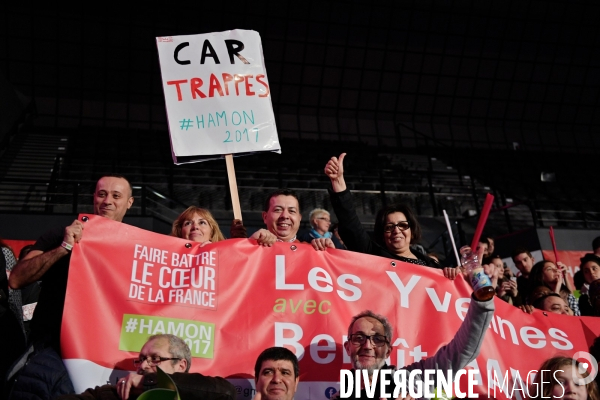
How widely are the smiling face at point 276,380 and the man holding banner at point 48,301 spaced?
847mm

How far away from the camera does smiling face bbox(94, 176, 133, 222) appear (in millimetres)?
3580

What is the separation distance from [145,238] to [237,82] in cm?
136

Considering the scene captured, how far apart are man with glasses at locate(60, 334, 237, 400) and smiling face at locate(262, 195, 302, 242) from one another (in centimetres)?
100

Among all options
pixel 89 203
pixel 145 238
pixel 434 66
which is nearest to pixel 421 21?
pixel 434 66

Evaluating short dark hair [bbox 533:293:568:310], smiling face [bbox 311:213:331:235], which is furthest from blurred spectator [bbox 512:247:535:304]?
smiling face [bbox 311:213:331:235]

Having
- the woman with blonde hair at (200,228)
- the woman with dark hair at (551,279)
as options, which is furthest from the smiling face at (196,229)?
the woman with dark hair at (551,279)

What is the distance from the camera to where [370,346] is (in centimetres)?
315

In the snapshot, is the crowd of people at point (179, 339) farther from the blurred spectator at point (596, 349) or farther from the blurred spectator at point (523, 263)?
the blurred spectator at point (523, 263)

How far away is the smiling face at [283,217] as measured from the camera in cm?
389

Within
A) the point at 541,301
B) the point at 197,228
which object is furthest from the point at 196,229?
the point at 541,301

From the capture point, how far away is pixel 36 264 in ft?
10.5

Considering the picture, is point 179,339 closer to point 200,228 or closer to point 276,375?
point 276,375

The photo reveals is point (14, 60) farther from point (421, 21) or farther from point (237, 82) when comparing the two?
point (237, 82)

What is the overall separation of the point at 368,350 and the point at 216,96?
2.03 m
